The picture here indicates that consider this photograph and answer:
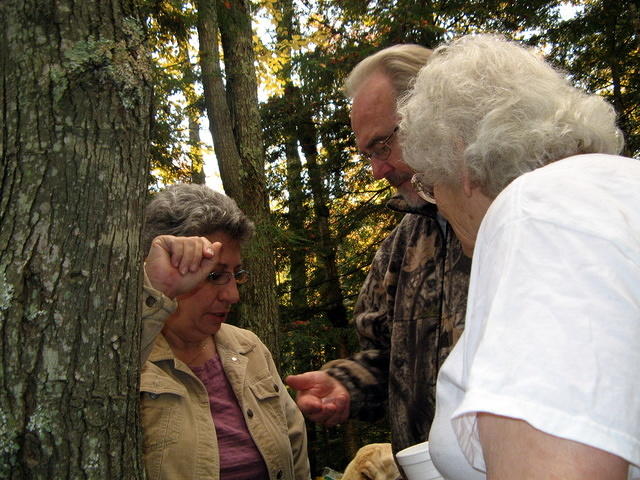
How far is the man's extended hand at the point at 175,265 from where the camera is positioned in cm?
202

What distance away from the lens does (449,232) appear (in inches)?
90.0

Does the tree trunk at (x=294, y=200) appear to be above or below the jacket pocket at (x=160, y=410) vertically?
above

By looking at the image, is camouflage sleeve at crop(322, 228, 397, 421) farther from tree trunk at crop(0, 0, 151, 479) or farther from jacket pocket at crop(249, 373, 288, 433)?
tree trunk at crop(0, 0, 151, 479)

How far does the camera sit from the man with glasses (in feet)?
7.34

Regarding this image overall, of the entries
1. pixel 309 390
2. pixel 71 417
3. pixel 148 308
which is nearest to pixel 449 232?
pixel 309 390

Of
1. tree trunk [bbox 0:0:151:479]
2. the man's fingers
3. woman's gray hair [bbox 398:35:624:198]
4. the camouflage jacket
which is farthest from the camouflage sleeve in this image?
tree trunk [bbox 0:0:151:479]

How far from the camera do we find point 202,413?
2.32 meters

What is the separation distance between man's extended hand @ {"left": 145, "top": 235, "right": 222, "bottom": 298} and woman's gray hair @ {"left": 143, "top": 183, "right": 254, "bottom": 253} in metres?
0.55

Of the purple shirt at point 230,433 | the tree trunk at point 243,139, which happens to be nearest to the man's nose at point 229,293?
the purple shirt at point 230,433

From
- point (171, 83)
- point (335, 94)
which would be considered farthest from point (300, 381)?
point (335, 94)

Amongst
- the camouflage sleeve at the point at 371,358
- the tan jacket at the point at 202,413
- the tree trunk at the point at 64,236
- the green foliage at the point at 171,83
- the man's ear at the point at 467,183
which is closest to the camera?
the tree trunk at the point at 64,236

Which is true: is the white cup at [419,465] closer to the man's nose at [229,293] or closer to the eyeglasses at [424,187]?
the eyeglasses at [424,187]

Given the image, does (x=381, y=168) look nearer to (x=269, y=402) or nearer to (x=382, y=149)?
(x=382, y=149)

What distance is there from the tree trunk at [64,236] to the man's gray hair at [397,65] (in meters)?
1.52
